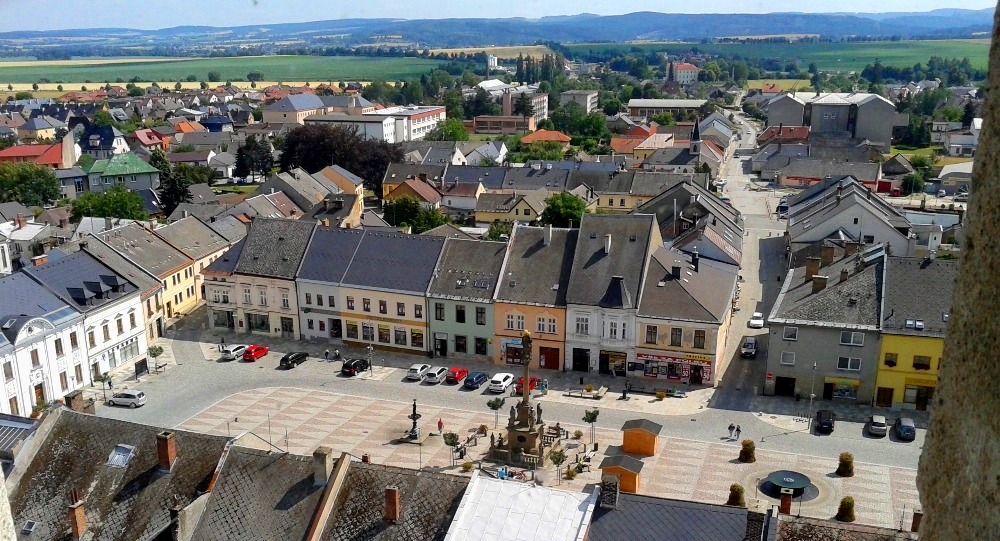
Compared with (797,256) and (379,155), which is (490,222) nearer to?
(379,155)

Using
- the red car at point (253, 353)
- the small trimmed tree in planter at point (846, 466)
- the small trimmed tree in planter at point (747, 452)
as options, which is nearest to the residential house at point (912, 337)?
the small trimmed tree in planter at point (846, 466)

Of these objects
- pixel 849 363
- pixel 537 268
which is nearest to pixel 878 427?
pixel 849 363

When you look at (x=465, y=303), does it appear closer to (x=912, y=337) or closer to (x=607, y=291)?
(x=607, y=291)

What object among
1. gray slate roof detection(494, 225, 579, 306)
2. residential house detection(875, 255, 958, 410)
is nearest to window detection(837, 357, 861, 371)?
residential house detection(875, 255, 958, 410)

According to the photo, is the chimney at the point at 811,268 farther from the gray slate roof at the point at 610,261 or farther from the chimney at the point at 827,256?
the gray slate roof at the point at 610,261

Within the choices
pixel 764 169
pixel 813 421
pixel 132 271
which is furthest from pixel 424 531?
pixel 764 169

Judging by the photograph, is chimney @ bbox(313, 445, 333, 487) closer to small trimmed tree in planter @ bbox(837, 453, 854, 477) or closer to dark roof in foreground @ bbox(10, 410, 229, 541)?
dark roof in foreground @ bbox(10, 410, 229, 541)

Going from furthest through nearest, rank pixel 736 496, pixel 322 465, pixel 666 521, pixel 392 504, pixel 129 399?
pixel 129 399 < pixel 736 496 < pixel 322 465 < pixel 392 504 < pixel 666 521
